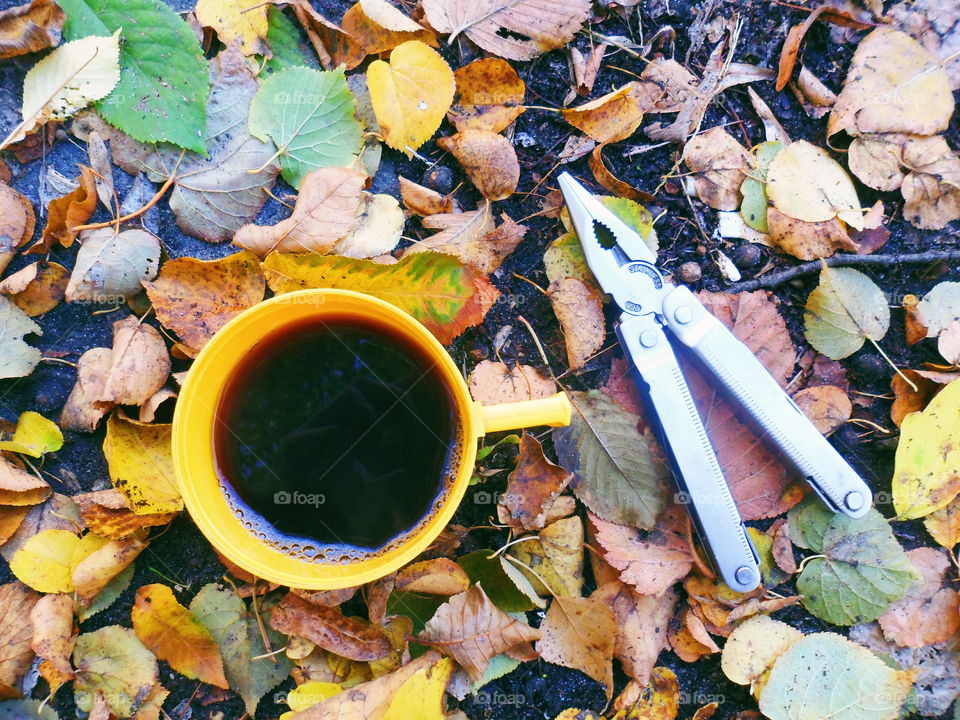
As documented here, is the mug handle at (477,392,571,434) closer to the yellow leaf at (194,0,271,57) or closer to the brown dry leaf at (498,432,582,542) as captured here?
the brown dry leaf at (498,432,582,542)

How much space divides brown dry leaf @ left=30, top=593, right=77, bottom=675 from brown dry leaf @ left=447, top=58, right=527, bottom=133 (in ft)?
3.17

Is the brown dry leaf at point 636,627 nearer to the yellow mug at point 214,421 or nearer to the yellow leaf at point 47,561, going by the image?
the yellow mug at point 214,421

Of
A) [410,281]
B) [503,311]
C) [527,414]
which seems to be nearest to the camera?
[527,414]

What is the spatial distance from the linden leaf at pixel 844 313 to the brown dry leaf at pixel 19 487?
1.24 meters

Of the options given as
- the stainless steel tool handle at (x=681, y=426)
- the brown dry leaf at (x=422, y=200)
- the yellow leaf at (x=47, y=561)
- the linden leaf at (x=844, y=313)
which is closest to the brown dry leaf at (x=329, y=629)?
the yellow leaf at (x=47, y=561)

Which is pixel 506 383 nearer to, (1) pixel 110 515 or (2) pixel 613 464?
(2) pixel 613 464

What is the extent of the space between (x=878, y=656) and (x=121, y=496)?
1.21 m

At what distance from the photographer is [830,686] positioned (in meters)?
→ 1.10

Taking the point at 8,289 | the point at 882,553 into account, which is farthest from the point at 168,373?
the point at 882,553

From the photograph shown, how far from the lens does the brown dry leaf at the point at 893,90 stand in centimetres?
115

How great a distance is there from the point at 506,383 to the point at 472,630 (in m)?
0.38

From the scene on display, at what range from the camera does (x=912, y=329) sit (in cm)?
115

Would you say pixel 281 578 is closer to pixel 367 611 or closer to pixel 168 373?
pixel 367 611

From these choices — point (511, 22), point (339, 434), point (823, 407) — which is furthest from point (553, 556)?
point (511, 22)
